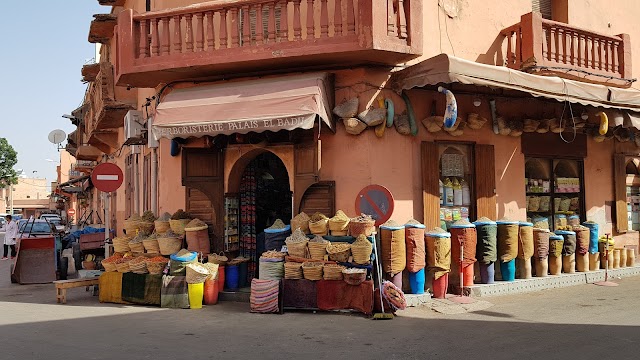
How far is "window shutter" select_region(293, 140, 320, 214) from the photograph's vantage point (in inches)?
387

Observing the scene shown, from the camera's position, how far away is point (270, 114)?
9.06 m

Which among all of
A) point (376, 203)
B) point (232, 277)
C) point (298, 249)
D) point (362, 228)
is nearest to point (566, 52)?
point (376, 203)

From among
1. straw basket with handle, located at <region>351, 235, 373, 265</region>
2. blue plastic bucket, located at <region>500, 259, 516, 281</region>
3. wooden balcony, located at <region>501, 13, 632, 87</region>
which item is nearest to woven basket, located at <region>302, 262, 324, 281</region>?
straw basket with handle, located at <region>351, 235, 373, 265</region>

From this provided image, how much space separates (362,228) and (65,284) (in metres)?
5.37

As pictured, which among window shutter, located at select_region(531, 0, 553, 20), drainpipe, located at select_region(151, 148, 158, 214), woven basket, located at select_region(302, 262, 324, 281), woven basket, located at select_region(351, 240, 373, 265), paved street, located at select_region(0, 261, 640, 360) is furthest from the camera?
window shutter, located at select_region(531, 0, 553, 20)

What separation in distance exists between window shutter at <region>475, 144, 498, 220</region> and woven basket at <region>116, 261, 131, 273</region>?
6.37m

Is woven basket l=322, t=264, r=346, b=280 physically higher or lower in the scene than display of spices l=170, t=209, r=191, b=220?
lower

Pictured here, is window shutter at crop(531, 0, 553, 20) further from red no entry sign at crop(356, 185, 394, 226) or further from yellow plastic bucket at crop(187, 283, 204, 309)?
yellow plastic bucket at crop(187, 283, 204, 309)

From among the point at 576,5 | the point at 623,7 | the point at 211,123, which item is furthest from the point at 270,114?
the point at 623,7

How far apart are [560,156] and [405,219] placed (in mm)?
4488

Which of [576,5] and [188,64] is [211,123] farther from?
[576,5]

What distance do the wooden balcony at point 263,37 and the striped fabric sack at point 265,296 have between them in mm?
3721

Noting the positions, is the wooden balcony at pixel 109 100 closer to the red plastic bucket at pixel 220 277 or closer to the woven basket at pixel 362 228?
the red plastic bucket at pixel 220 277

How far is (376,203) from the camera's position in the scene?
8.49 meters
